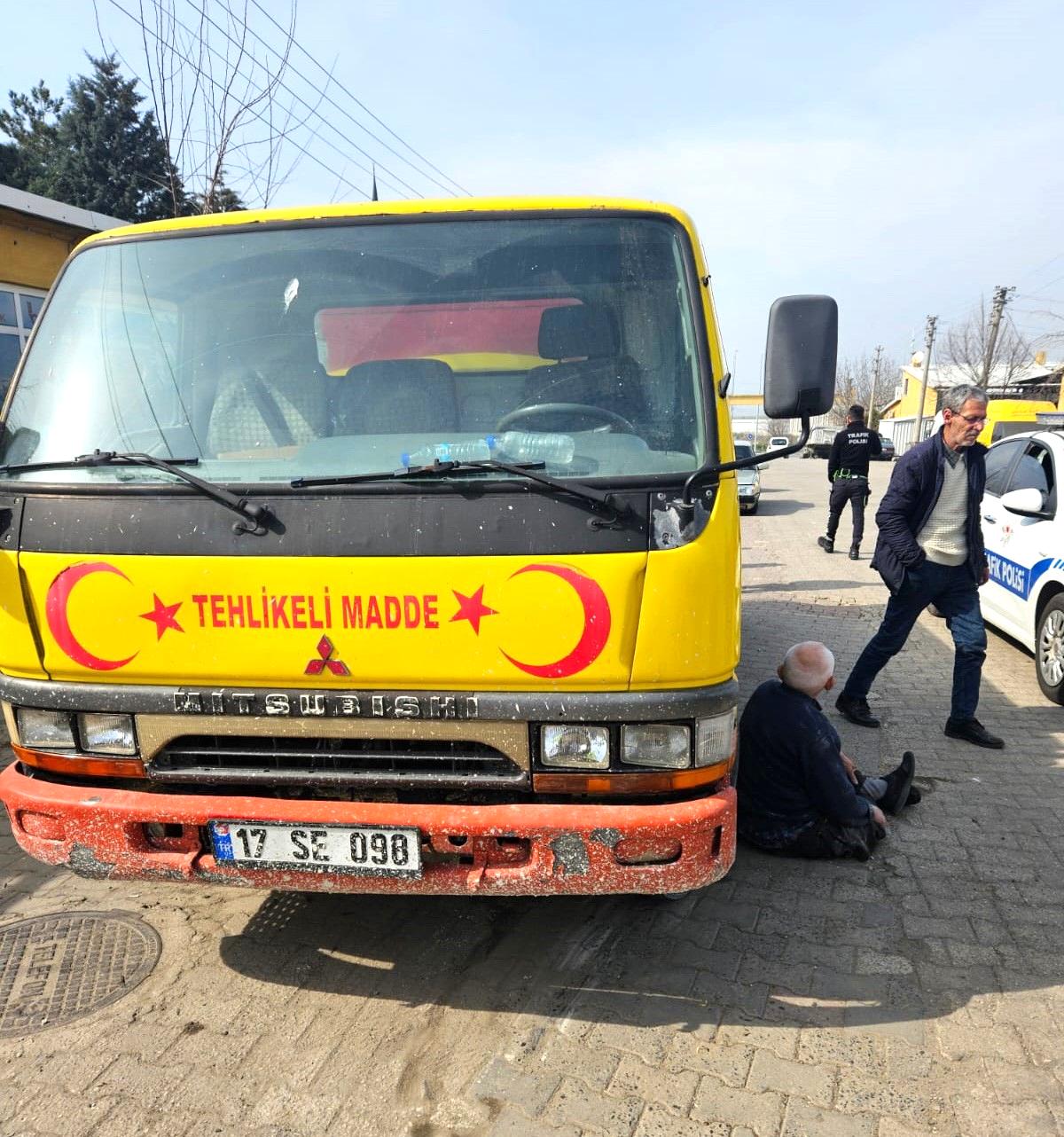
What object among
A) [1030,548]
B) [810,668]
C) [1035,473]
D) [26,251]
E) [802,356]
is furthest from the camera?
[26,251]

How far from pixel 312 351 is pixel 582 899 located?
2.29m

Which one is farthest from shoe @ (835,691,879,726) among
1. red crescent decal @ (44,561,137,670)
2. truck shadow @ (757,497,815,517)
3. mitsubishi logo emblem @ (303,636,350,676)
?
truck shadow @ (757,497,815,517)

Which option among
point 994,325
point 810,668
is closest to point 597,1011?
point 810,668

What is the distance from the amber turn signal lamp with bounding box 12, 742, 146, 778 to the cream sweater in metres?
4.13

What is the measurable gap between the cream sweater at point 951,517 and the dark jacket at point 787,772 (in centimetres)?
174

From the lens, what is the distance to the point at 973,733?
517cm

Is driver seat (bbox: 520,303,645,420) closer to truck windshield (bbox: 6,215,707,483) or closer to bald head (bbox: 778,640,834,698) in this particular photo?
truck windshield (bbox: 6,215,707,483)

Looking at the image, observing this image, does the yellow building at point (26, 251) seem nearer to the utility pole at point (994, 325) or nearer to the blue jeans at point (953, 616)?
the blue jeans at point (953, 616)

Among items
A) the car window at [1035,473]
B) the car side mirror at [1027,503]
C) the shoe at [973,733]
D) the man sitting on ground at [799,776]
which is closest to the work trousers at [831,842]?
the man sitting on ground at [799,776]

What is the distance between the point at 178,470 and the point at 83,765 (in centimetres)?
95

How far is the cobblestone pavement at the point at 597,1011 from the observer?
2.42 m

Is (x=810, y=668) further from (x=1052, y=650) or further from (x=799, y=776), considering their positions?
(x=1052, y=650)

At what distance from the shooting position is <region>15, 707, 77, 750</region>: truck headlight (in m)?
2.69

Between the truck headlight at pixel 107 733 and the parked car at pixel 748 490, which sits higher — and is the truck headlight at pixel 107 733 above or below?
above
